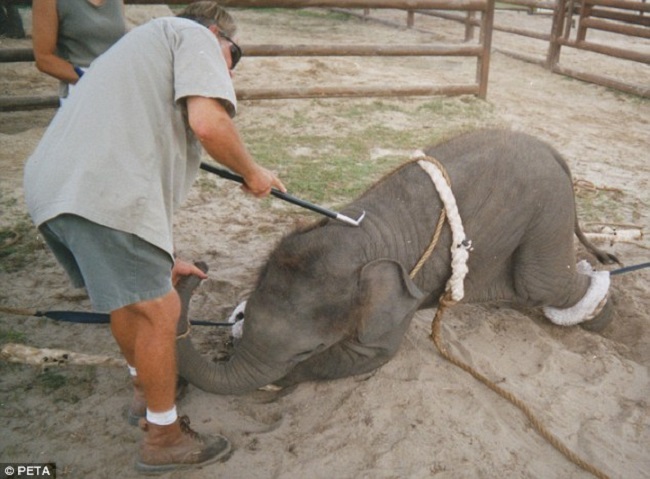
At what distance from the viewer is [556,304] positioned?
3924 millimetres

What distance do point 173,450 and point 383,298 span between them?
1217 millimetres

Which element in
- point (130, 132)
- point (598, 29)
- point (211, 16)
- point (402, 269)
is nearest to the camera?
point (130, 132)

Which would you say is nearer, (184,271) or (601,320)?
(184,271)

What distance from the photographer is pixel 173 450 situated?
275 cm

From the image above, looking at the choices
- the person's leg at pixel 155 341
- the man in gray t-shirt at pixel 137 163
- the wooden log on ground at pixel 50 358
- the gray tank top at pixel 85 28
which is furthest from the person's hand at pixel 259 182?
the gray tank top at pixel 85 28

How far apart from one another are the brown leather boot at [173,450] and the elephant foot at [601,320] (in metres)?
2.57

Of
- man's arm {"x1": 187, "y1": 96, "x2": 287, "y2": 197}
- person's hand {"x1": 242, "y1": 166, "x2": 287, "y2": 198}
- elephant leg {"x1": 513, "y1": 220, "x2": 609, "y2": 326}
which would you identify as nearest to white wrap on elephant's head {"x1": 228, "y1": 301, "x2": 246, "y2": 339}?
person's hand {"x1": 242, "y1": 166, "x2": 287, "y2": 198}

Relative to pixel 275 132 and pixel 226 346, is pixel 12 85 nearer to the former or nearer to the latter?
pixel 275 132

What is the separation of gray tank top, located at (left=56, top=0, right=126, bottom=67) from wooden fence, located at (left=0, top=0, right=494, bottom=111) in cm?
355

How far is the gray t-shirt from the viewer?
7.53 feet

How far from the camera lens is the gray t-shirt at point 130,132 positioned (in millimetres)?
2295

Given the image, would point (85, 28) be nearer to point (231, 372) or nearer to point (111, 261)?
point (111, 261)

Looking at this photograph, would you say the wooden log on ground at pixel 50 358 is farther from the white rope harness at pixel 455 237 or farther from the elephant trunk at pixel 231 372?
the white rope harness at pixel 455 237

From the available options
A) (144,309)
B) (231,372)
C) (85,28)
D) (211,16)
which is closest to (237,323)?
(231,372)
